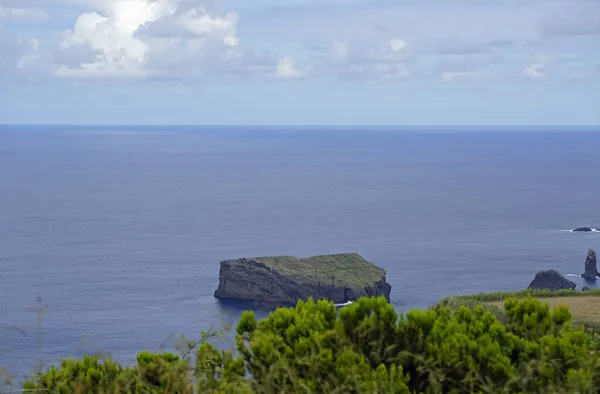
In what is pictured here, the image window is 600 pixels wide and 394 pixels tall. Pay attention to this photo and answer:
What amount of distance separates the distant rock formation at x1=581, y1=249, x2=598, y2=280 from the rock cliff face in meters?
25.7

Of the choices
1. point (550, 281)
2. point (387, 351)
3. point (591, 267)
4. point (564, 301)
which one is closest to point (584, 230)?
point (591, 267)

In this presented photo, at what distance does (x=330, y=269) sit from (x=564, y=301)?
4926 cm

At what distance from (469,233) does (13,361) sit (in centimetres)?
8266

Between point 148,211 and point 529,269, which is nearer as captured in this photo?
point 529,269

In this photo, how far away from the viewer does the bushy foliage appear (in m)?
13.4

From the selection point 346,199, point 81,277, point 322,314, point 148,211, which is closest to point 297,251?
point 81,277

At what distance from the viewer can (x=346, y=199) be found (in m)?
172

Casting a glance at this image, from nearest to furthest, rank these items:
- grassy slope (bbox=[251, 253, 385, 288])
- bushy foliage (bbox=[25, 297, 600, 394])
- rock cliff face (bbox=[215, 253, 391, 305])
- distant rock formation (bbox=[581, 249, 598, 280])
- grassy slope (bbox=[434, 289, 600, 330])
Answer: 1. bushy foliage (bbox=[25, 297, 600, 394])
2. grassy slope (bbox=[434, 289, 600, 330])
3. rock cliff face (bbox=[215, 253, 391, 305])
4. grassy slope (bbox=[251, 253, 385, 288])
5. distant rock formation (bbox=[581, 249, 598, 280])

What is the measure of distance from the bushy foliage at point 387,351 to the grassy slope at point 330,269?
66329 millimetres

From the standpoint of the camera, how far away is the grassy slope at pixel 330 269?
82875 millimetres

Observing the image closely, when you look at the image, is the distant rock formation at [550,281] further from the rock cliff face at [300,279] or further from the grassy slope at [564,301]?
the grassy slope at [564,301]

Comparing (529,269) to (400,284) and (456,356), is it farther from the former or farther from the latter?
(456,356)

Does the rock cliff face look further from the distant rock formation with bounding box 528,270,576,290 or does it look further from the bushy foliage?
the bushy foliage

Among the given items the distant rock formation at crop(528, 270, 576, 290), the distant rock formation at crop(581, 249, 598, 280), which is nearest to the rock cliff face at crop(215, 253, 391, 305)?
the distant rock formation at crop(528, 270, 576, 290)
